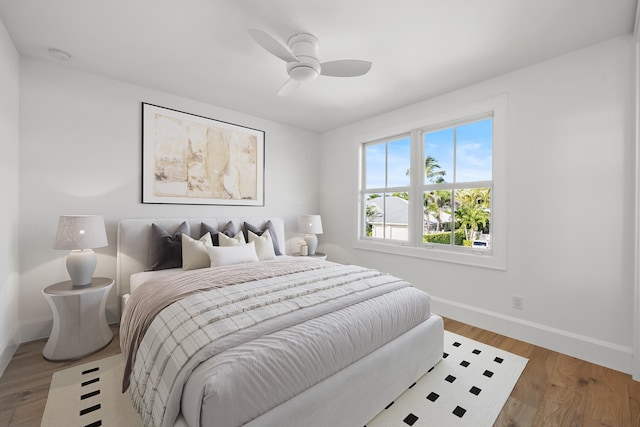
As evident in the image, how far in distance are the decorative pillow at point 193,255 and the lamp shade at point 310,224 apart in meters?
1.58

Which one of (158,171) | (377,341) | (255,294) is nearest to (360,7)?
(255,294)

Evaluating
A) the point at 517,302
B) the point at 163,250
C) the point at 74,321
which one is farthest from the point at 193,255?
the point at 517,302

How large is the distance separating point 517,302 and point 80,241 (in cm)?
387

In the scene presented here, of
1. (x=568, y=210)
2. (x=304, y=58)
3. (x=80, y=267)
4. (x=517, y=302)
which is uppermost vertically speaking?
(x=304, y=58)

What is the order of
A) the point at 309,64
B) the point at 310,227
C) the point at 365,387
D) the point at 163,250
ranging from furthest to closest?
the point at 310,227
the point at 163,250
the point at 309,64
the point at 365,387

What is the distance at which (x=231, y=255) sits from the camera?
8.87 ft

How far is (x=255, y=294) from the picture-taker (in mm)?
1749

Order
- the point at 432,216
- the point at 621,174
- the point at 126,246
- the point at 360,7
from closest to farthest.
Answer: the point at 360,7 → the point at 621,174 → the point at 126,246 → the point at 432,216

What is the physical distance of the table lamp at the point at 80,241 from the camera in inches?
88.2

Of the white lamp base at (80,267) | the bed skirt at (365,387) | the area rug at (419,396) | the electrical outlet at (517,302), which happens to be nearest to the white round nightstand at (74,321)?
the white lamp base at (80,267)

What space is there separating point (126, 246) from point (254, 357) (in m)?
2.28

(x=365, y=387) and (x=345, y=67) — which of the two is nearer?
(x=365, y=387)

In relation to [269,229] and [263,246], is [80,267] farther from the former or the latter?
[269,229]

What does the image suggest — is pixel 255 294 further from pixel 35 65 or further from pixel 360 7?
→ pixel 35 65
